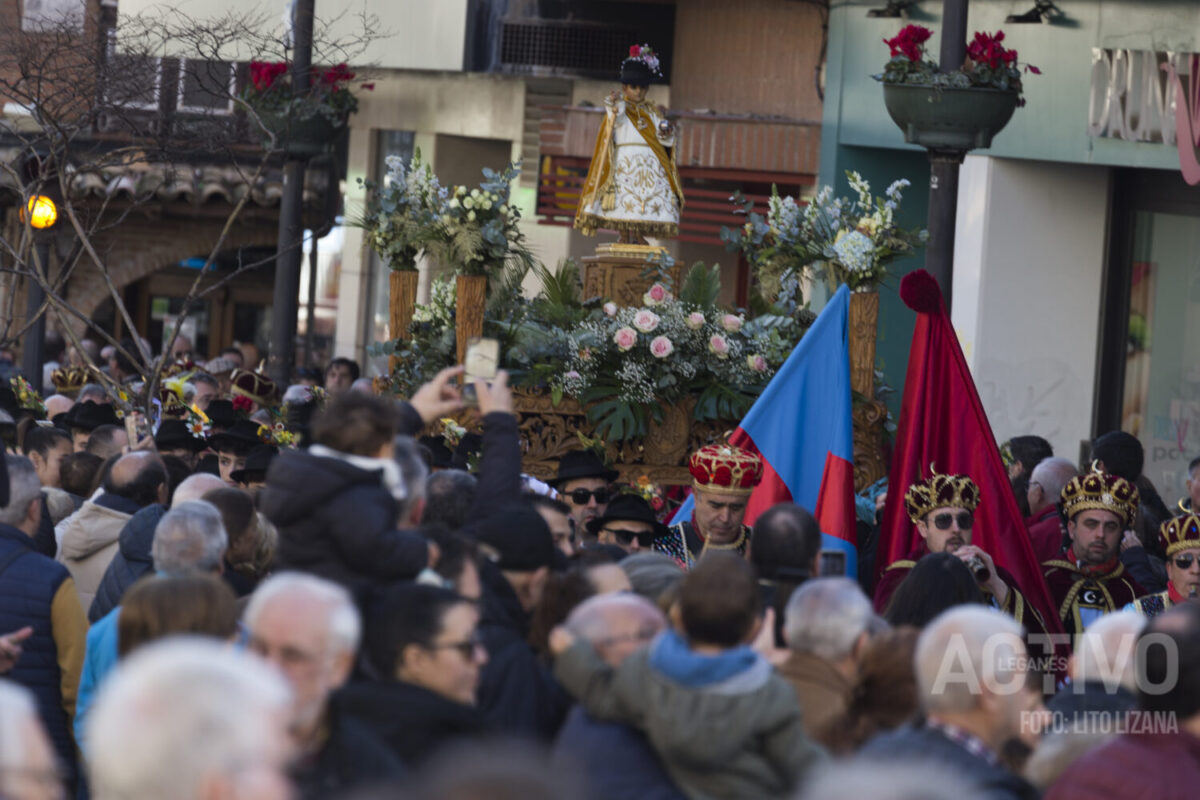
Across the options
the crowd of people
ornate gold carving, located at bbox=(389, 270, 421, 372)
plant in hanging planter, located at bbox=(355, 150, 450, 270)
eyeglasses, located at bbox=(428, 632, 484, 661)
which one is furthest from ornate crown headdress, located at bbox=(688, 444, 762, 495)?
eyeglasses, located at bbox=(428, 632, 484, 661)

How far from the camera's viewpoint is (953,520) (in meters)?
7.55

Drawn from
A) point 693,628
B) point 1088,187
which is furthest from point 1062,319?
point 693,628

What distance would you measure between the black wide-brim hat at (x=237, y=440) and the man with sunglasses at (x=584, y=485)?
1762mm

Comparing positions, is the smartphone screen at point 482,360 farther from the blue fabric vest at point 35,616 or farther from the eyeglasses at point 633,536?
the eyeglasses at point 633,536

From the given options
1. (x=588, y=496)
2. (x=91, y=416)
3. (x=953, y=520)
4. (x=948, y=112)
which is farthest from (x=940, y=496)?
(x=91, y=416)

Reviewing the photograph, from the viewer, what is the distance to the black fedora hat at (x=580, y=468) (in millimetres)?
9039

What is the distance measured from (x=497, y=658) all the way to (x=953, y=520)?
3073mm

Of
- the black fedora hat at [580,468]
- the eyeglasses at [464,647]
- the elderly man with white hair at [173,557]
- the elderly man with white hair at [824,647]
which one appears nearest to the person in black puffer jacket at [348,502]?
the eyeglasses at [464,647]

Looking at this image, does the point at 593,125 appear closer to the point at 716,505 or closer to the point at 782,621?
the point at 716,505

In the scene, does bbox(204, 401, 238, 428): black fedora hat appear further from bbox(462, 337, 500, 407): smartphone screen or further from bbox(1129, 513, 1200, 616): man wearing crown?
bbox(1129, 513, 1200, 616): man wearing crown

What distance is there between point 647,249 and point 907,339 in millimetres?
6284

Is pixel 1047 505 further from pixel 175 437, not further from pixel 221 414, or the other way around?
pixel 221 414

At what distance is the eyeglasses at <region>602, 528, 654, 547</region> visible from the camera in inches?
322

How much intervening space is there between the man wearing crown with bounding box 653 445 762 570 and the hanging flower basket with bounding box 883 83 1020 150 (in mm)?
1880
